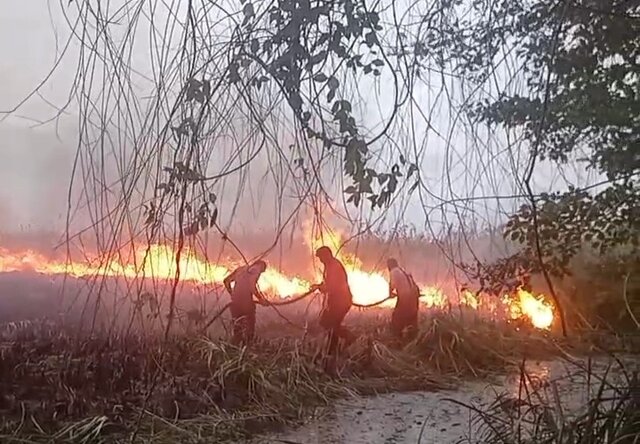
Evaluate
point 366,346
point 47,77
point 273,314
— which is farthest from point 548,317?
point 47,77

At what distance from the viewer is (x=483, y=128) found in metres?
1.38

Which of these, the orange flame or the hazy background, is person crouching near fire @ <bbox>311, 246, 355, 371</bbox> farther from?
the orange flame

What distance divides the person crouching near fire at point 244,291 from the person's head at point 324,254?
0.30ft

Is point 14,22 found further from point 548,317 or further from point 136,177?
point 548,317

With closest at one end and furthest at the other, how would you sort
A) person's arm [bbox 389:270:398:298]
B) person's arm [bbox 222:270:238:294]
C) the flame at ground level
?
the flame at ground level < person's arm [bbox 222:270:238:294] < person's arm [bbox 389:270:398:298]

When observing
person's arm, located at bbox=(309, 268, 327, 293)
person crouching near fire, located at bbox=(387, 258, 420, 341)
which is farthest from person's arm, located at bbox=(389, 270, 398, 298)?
person's arm, located at bbox=(309, 268, 327, 293)

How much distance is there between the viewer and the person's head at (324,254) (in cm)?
132

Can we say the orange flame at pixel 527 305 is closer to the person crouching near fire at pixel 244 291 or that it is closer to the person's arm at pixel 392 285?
the person's arm at pixel 392 285

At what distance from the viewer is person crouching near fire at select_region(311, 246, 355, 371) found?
4.42 feet

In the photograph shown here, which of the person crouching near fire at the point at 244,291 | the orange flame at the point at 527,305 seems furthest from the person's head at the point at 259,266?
the orange flame at the point at 527,305

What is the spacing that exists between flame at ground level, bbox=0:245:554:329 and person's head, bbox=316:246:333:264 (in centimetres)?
4

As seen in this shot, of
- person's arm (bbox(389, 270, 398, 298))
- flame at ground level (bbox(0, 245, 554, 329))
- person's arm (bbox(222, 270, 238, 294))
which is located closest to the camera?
flame at ground level (bbox(0, 245, 554, 329))

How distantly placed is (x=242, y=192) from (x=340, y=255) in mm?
223

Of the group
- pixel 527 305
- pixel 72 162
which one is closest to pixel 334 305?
pixel 527 305
